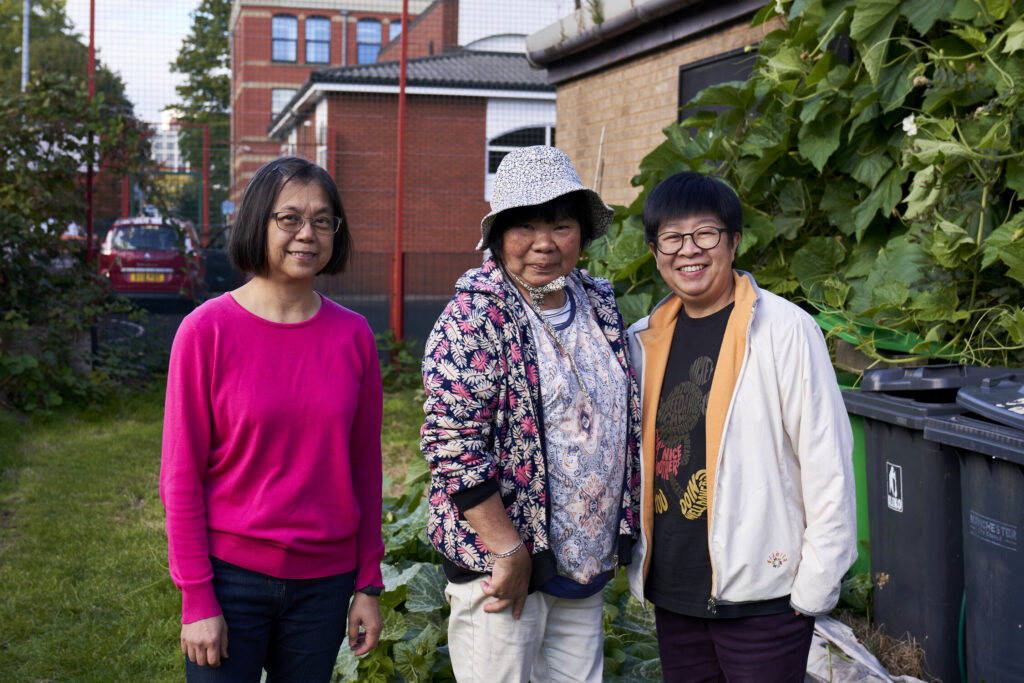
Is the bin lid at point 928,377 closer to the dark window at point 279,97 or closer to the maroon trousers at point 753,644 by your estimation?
the maroon trousers at point 753,644

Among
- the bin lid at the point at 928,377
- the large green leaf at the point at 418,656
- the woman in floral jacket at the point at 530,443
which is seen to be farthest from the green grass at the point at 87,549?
the bin lid at the point at 928,377

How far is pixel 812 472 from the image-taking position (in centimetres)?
206

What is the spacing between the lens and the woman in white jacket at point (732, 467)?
6.79ft

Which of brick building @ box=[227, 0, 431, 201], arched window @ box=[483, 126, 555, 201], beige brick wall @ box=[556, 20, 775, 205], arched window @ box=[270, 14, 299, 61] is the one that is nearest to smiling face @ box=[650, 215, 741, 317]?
beige brick wall @ box=[556, 20, 775, 205]

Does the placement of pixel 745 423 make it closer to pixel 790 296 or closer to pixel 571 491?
pixel 571 491

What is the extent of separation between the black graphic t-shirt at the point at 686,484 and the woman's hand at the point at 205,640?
0.99 meters

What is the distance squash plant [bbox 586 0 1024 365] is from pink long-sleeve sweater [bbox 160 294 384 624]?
8.30ft

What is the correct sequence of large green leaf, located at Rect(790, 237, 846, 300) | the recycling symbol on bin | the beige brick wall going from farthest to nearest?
the beige brick wall → large green leaf, located at Rect(790, 237, 846, 300) → the recycling symbol on bin

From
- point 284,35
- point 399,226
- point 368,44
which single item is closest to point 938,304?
point 399,226

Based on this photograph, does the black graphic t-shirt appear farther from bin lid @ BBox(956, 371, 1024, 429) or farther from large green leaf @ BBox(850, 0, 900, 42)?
large green leaf @ BBox(850, 0, 900, 42)

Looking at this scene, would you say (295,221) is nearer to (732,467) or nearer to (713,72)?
(732,467)

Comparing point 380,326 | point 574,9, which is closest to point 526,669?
point 574,9

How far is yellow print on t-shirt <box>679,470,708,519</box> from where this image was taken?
217cm

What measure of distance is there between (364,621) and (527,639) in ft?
1.22
